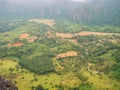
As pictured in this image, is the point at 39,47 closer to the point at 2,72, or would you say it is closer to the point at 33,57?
the point at 33,57

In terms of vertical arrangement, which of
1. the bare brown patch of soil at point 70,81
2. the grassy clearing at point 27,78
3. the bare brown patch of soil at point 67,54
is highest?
the bare brown patch of soil at point 70,81

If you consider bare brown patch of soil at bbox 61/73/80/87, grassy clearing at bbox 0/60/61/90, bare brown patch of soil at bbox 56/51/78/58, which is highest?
bare brown patch of soil at bbox 61/73/80/87

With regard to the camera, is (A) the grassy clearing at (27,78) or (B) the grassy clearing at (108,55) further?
(B) the grassy clearing at (108,55)

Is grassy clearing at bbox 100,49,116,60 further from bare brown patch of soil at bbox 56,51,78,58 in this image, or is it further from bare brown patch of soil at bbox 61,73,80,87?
bare brown patch of soil at bbox 61,73,80,87

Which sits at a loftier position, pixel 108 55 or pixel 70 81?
pixel 70 81

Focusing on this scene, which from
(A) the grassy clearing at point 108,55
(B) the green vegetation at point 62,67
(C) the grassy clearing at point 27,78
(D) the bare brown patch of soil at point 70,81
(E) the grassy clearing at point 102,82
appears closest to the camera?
(E) the grassy clearing at point 102,82

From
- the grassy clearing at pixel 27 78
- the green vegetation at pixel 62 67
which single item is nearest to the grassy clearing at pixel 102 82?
the green vegetation at pixel 62 67

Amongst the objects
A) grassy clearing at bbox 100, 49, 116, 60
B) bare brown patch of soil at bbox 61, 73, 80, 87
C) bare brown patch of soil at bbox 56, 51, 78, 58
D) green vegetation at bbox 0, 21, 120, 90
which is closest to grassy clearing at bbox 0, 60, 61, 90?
green vegetation at bbox 0, 21, 120, 90

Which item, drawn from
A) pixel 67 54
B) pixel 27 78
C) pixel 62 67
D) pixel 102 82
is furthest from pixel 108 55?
pixel 27 78

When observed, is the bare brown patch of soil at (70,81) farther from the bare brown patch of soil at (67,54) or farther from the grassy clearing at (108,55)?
the bare brown patch of soil at (67,54)

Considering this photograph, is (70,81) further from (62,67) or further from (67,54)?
(67,54)

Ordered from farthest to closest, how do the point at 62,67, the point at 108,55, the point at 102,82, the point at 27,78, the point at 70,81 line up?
the point at 108,55 → the point at 62,67 → the point at 27,78 → the point at 70,81 → the point at 102,82

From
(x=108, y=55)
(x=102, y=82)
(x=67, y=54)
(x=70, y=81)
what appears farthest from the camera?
(x=67, y=54)
